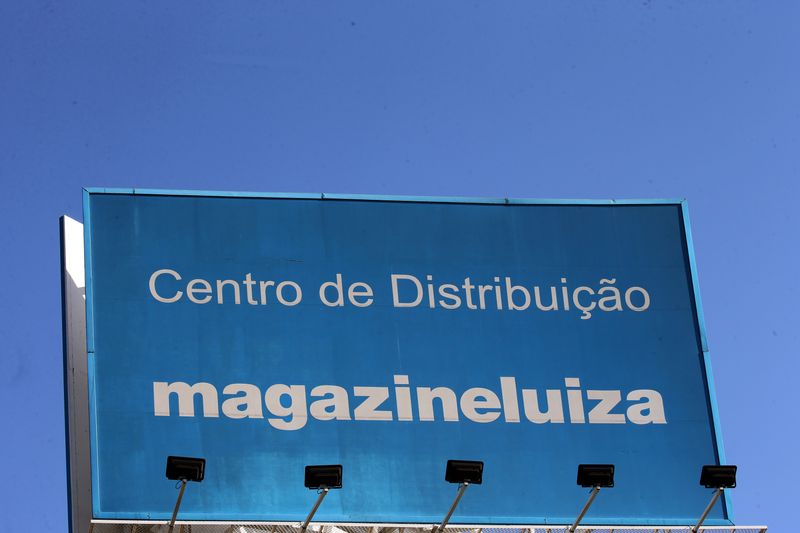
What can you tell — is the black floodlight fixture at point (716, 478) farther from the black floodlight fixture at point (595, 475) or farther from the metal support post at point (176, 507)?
the metal support post at point (176, 507)

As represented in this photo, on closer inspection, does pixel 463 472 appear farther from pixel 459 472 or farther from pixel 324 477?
pixel 324 477

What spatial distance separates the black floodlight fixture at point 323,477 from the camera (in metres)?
17.8

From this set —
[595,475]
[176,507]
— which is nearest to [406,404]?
[595,475]

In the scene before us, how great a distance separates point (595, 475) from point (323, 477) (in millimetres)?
3106

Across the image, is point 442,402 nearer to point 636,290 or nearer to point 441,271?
point 441,271

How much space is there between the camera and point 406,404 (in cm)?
2062

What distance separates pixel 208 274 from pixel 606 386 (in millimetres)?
5396

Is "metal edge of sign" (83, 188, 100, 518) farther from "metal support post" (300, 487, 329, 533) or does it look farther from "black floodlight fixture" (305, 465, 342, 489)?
"black floodlight fixture" (305, 465, 342, 489)

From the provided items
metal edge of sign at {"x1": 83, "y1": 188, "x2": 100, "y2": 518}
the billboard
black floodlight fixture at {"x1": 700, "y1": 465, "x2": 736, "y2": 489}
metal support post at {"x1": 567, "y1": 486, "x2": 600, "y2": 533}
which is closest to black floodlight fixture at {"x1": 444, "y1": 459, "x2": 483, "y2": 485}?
metal support post at {"x1": 567, "y1": 486, "x2": 600, "y2": 533}

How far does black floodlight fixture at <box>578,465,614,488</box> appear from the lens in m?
18.3

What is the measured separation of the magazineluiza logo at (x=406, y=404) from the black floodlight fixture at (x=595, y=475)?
2504 millimetres

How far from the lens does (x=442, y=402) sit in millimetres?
20734

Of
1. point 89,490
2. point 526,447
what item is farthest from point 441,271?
point 89,490

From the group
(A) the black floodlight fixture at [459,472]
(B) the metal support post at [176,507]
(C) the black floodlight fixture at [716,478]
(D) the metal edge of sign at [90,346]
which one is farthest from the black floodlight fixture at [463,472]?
(D) the metal edge of sign at [90,346]
